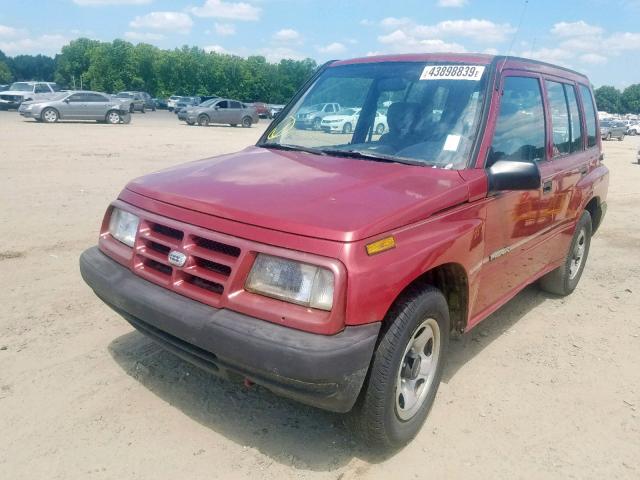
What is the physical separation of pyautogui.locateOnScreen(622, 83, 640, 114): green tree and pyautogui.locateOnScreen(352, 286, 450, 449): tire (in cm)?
14143

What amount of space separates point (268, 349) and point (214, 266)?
552mm

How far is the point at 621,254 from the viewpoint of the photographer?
6.93 m

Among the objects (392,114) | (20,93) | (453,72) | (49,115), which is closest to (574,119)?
(453,72)

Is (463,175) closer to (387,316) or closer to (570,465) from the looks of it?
(387,316)

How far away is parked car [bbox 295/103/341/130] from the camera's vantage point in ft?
13.0

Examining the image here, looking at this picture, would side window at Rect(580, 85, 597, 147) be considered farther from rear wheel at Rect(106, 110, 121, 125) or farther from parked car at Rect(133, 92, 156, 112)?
parked car at Rect(133, 92, 156, 112)

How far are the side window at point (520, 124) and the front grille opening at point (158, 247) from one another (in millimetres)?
1934

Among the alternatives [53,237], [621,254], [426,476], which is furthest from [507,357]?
[53,237]

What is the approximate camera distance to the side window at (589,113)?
504 cm

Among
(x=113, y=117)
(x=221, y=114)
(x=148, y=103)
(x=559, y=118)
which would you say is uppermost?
(x=559, y=118)

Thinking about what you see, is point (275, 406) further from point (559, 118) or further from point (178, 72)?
point (178, 72)

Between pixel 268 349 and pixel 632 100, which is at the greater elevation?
pixel 632 100

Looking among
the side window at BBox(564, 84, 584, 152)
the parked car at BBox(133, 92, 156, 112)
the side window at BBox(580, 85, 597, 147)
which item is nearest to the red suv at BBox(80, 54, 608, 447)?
the side window at BBox(564, 84, 584, 152)

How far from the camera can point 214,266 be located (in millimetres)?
2604
